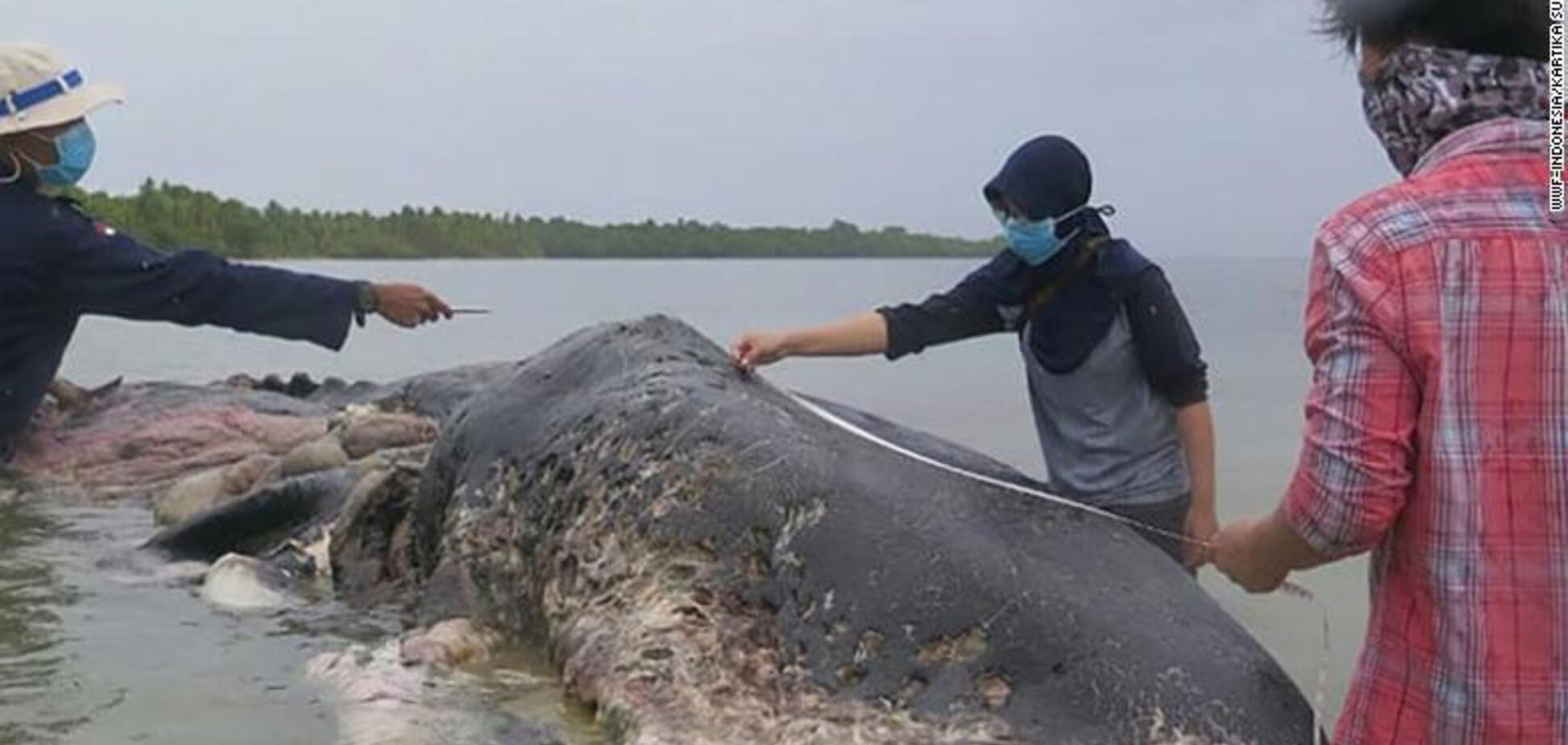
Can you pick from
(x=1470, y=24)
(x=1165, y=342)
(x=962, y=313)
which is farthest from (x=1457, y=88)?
(x=962, y=313)

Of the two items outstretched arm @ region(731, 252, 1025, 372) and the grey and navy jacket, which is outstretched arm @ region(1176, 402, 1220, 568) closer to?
the grey and navy jacket

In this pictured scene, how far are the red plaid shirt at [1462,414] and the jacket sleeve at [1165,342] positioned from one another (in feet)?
8.16

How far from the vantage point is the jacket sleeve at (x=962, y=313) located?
569 cm

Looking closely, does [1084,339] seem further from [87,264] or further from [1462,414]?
[87,264]

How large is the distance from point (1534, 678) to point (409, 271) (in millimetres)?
60253

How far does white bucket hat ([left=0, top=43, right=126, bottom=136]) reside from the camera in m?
7.47

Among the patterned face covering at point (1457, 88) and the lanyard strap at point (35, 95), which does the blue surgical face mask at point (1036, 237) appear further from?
the lanyard strap at point (35, 95)

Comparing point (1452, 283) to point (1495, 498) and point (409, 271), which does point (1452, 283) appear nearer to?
point (1495, 498)

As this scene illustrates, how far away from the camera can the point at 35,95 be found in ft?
24.7

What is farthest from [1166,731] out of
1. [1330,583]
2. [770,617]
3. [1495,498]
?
[1330,583]

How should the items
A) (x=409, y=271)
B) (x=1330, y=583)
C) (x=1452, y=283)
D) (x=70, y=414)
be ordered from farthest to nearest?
(x=409, y=271), (x=70, y=414), (x=1330, y=583), (x=1452, y=283)

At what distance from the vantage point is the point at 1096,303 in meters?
5.45

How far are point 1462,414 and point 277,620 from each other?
4971 millimetres

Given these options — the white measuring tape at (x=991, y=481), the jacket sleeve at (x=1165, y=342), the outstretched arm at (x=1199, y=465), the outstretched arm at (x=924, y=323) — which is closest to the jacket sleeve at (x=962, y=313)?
the outstretched arm at (x=924, y=323)
